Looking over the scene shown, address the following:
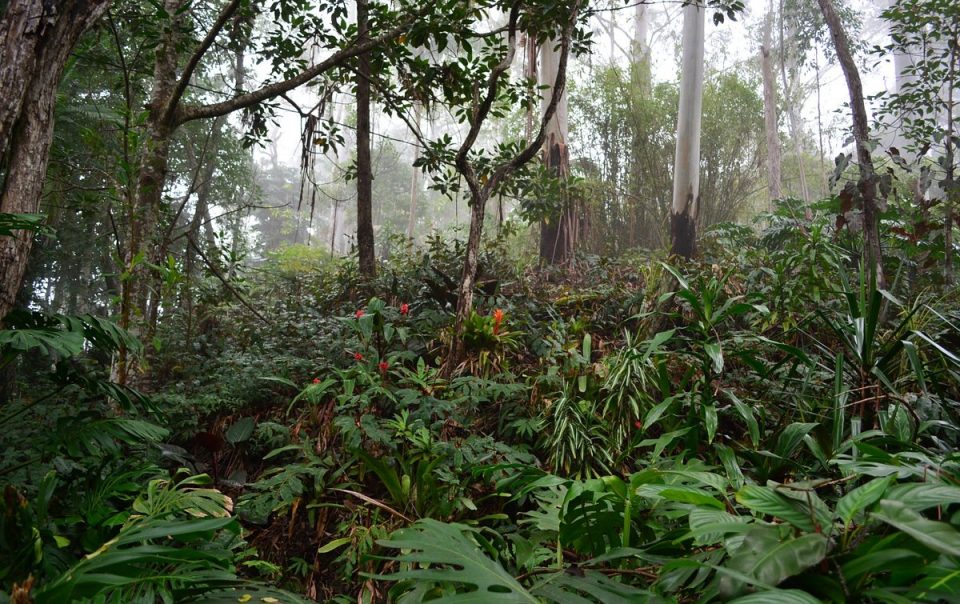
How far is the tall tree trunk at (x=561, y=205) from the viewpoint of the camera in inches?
219

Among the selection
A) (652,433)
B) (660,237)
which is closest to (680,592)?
(652,433)

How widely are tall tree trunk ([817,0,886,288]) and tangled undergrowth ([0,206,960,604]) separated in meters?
0.26

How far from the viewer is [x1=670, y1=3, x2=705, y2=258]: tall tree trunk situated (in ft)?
20.7

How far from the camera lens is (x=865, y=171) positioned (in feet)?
10.9

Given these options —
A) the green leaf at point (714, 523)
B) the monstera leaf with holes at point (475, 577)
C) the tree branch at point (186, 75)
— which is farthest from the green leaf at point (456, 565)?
the tree branch at point (186, 75)

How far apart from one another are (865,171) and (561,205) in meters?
2.33

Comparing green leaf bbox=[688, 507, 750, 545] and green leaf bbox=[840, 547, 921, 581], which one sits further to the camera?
green leaf bbox=[688, 507, 750, 545]

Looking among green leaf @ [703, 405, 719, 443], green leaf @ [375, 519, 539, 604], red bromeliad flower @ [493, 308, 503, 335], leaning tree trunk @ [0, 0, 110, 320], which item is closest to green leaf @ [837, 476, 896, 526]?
green leaf @ [375, 519, 539, 604]

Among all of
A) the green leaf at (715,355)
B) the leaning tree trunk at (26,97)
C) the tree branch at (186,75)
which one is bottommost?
the green leaf at (715,355)

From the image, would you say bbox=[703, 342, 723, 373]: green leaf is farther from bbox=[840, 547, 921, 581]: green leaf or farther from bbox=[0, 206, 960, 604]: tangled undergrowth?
bbox=[840, 547, 921, 581]: green leaf

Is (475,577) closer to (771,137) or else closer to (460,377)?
(460,377)

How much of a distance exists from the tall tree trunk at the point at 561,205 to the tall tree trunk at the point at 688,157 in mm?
1287

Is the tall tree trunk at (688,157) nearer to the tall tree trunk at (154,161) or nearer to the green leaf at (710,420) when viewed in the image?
the green leaf at (710,420)

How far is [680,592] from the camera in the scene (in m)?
1.04
